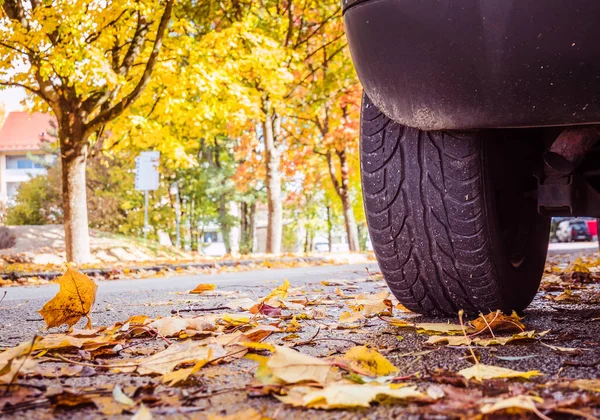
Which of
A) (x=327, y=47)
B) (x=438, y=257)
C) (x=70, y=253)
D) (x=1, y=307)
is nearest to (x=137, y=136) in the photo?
(x=70, y=253)

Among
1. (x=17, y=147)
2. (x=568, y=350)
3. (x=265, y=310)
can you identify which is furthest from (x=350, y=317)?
(x=17, y=147)

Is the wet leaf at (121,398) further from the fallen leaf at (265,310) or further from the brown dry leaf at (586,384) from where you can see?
the fallen leaf at (265,310)

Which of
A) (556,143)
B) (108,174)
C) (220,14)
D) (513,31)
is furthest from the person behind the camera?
(108,174)

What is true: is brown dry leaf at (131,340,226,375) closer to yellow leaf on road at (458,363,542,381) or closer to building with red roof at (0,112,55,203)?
yellow leaf on road at (458,363,542,381)

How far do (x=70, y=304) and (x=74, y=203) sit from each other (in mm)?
9864

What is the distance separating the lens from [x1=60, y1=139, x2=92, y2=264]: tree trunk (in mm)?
11633

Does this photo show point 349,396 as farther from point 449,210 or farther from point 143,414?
point 449,210

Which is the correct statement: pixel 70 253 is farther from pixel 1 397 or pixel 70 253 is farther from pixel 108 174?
pixel 108 174

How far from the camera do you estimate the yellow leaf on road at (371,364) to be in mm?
1538

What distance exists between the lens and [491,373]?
1507mm

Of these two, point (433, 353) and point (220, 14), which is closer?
point (433, 353)

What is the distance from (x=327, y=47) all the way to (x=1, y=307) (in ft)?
49.6

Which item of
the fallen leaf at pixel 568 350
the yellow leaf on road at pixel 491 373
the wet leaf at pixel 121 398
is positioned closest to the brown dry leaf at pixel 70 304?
the wet leaf at pixel 121 398

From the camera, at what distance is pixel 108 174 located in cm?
2580
